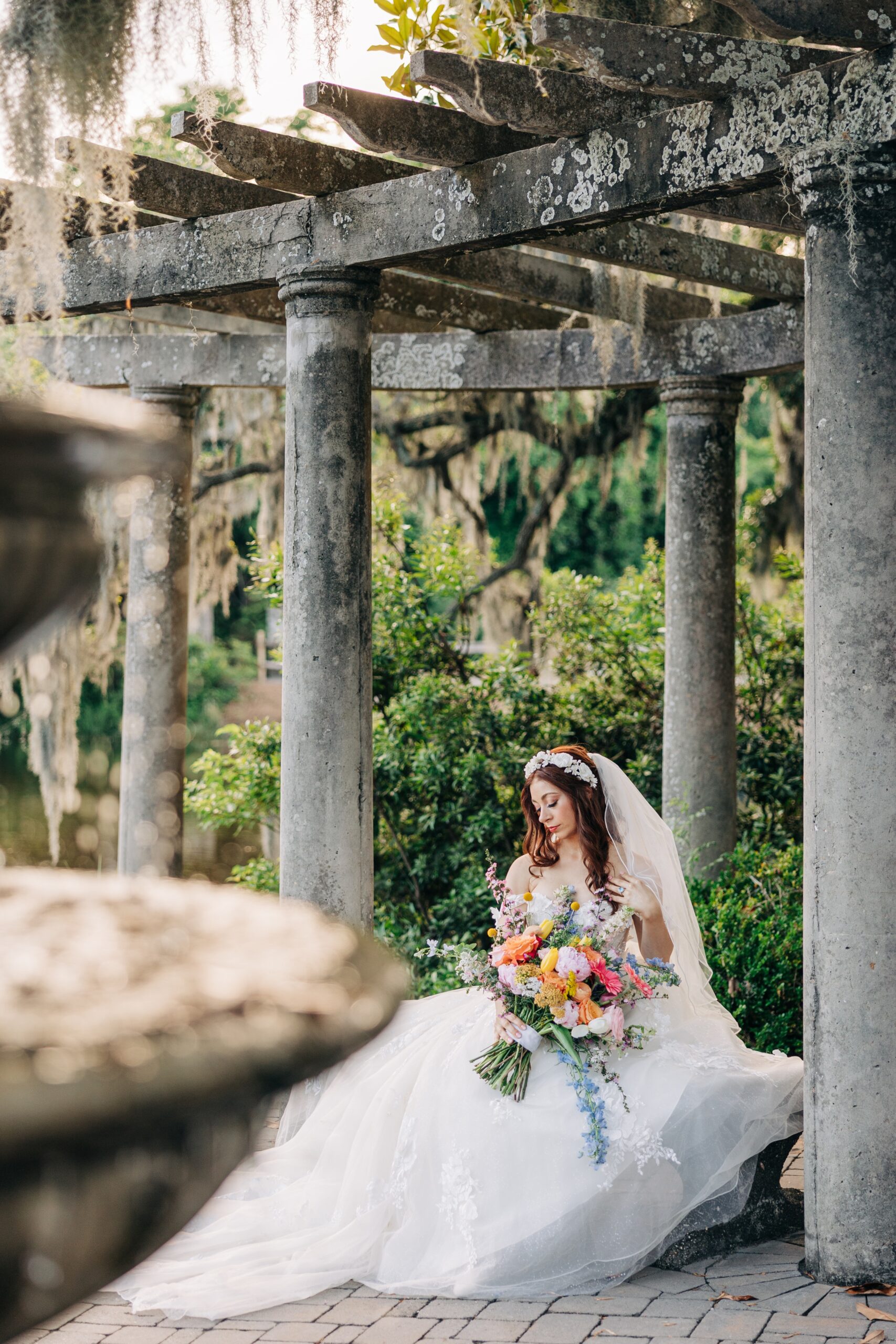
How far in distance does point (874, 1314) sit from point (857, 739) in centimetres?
191

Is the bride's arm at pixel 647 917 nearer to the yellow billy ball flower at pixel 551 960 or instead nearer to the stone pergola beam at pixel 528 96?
the yellow billy ball flower at pixel 551 960

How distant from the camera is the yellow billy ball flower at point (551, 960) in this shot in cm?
568

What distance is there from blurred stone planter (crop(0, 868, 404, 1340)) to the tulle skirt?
3685mm

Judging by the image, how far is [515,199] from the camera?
18.2ft

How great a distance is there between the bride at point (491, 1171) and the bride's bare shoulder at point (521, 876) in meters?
0.23

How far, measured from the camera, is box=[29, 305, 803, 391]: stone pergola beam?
8.46 m

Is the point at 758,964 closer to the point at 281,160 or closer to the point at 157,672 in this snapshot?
the point at 157,672

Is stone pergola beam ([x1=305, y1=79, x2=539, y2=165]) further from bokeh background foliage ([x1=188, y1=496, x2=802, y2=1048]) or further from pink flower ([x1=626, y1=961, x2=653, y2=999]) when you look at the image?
bokeh background foliage ([x1=188, y1=496, x2=802, y2=1048])

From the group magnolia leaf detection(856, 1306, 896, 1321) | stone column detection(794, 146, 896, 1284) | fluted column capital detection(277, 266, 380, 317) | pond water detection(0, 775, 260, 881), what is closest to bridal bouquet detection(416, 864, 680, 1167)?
stone column detection(794, 146, 896, 1284)

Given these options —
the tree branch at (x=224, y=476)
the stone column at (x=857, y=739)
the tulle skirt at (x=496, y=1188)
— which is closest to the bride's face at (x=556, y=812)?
the tulle skirt at (x=496, y=1188)

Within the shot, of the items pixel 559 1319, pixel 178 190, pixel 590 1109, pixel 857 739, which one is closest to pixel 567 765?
pixel 590 1109

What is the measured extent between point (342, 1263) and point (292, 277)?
14.0ft

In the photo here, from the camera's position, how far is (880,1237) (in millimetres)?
4738

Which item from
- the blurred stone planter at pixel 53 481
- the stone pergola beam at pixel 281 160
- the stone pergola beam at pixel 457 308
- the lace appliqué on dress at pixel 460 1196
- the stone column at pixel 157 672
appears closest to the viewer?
the blurred stone planter at pixel 53 481
